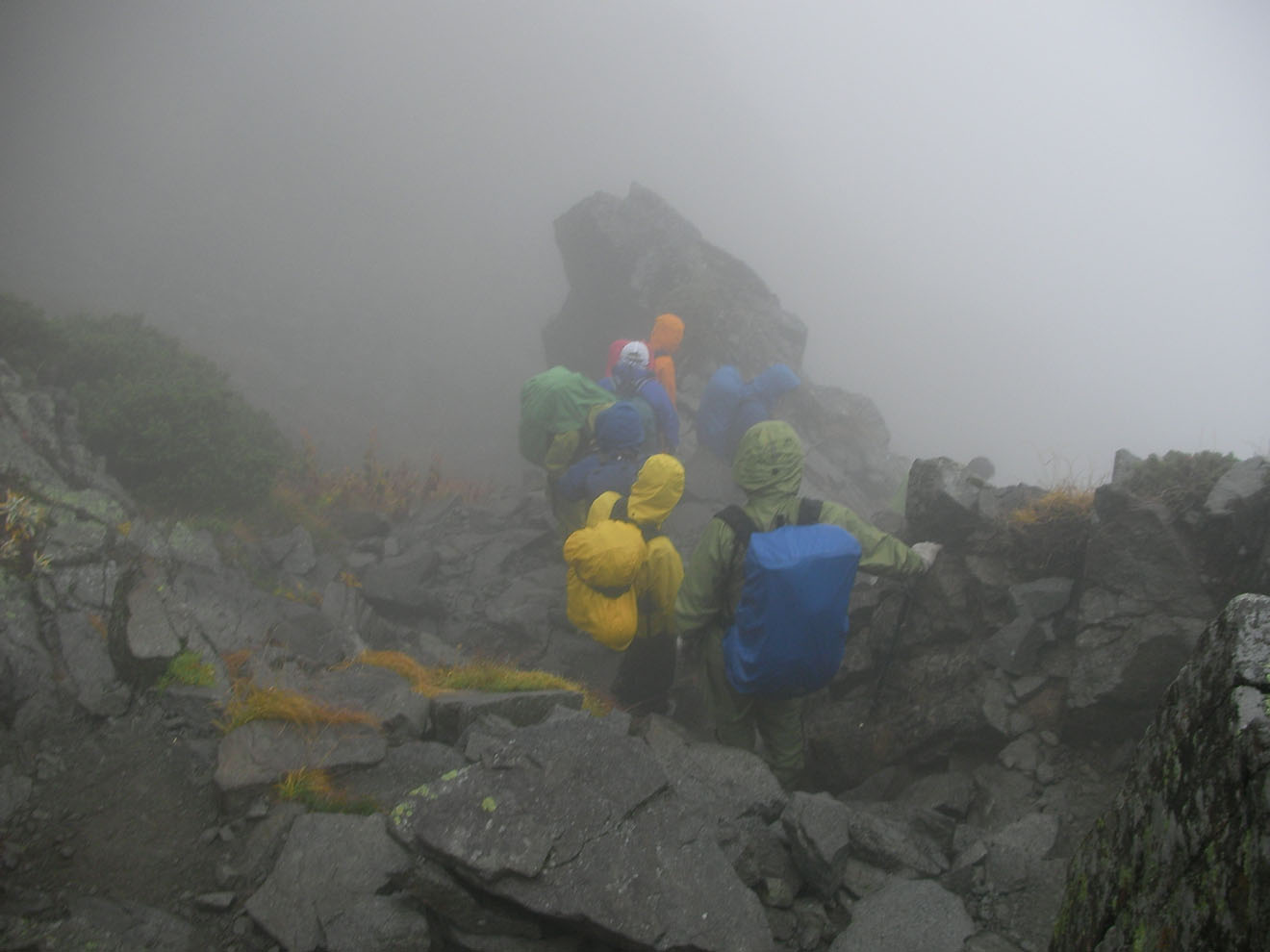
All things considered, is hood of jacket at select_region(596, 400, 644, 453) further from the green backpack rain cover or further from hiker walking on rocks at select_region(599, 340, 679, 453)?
hiker walking on rocks at select_region(599, 340, 679, 453)

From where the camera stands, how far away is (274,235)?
116ft

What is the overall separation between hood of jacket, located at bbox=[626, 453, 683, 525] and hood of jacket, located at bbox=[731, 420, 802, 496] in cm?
63

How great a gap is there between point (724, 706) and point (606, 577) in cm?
164

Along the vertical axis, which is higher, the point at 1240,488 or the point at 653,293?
the point at 653,293

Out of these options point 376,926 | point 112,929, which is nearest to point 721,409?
point 376,926

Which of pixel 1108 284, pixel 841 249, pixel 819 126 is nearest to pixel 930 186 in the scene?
pixel 819 126

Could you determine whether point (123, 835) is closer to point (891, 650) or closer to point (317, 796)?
point (317, 796)

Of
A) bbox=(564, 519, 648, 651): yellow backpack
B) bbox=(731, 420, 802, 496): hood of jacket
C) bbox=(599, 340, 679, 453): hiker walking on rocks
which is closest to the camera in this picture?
bbox=(731, 420, 802, 496): hood of jacket

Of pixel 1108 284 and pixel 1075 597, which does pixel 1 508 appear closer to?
pixel 1075 597

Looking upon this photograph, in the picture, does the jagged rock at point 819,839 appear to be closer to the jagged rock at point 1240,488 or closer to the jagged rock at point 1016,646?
the jagged rock at point 1016,646

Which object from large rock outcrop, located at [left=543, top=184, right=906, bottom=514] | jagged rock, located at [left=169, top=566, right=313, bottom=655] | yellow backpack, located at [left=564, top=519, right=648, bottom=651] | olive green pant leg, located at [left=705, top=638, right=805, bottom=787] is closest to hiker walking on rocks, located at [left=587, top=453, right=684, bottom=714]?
yellow backpack, located at [left=564, top=519, right=648, bottom=651]

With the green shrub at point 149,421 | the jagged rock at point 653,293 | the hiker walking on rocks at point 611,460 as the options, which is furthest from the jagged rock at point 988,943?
the jagged rock at point 653,293

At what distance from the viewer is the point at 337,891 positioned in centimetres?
431

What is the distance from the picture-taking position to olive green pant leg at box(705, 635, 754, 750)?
6574 millimetres
